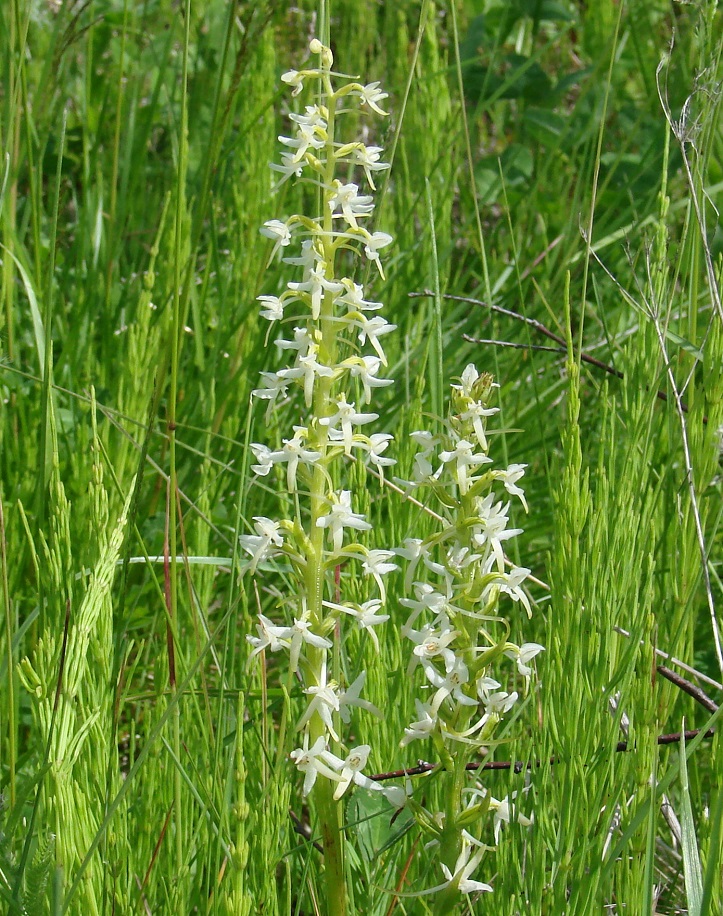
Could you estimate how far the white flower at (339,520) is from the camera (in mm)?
983

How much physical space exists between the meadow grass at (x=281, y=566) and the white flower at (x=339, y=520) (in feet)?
0.38

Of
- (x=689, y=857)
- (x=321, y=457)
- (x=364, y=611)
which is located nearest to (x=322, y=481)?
(x=321, y=457)

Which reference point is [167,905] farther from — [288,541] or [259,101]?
[259,101]

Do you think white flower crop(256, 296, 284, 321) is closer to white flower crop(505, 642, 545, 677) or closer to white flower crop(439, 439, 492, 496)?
white flower crop(439, 439, 492, 496)

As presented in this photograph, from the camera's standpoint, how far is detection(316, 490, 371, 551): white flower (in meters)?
0.98

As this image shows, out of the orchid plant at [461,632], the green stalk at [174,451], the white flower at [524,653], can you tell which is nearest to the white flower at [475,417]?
the orchid plant at [461,632]

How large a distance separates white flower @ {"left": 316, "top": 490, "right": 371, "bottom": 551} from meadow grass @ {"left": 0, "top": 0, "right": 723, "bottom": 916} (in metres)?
0.12

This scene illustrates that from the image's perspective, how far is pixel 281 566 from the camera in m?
1.92

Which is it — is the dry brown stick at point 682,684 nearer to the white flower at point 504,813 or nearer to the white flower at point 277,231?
the white flower at point 504,813

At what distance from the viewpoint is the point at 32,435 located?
2113 mm

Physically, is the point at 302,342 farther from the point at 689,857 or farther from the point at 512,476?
the point at 689,857

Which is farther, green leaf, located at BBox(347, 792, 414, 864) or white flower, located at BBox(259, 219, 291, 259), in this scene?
green leaf, located at BBox(347, 792, 414, 864)

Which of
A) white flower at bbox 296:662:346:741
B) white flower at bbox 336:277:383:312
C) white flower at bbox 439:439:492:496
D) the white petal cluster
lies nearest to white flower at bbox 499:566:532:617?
the white petal cluster

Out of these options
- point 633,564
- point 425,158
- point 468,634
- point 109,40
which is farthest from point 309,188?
point 468,634
